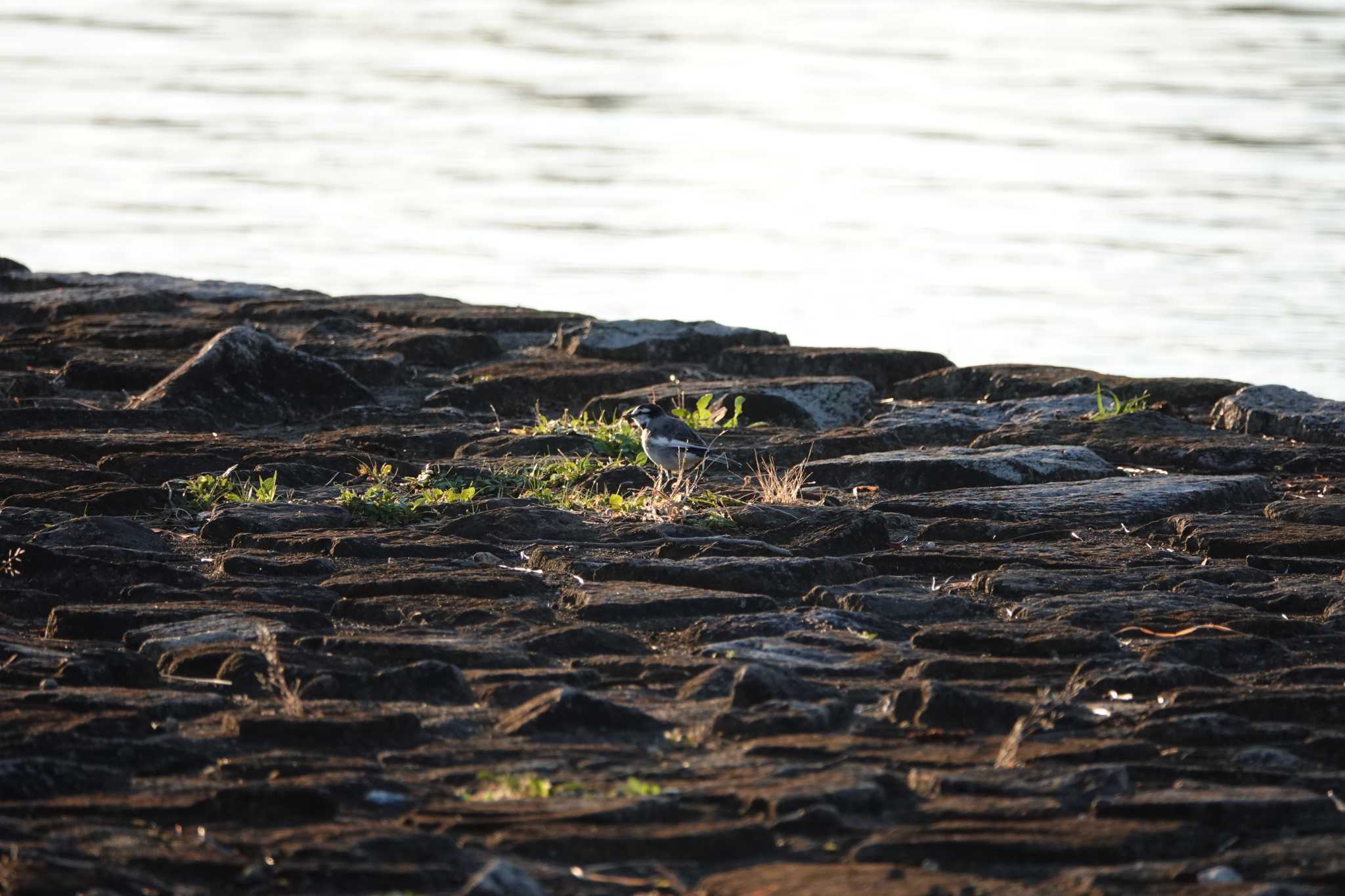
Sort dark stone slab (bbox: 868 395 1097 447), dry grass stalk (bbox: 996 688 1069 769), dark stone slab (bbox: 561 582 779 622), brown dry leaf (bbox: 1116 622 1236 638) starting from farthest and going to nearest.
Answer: dark stone slab (bbox: 868 395 1097 447) < dark stone slab (bbox: 561 582 779 622) < brown dry leaf (bbox: 1116 622 1236 638) < dry grass stalk (bbox: 996 688 1069 769)

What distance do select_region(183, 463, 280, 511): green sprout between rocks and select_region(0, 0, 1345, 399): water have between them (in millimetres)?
6902

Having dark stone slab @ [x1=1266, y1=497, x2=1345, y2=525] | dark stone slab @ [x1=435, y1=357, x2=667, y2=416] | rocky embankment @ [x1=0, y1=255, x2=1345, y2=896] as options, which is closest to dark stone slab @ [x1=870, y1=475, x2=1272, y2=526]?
rocky embankment @ [x1=0, y1=255, x2=1345, y2=896]

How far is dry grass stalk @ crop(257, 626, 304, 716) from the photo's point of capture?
3531 mm

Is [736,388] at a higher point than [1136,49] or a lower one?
lower

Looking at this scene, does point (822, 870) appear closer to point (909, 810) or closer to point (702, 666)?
point (909, 810)

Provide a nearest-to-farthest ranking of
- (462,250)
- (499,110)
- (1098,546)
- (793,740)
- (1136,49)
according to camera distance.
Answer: (793,740) → (1098,546) → (462,250) → (499,110) → (1136,49)

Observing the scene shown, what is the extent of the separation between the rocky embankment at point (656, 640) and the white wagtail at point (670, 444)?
11 centimetres

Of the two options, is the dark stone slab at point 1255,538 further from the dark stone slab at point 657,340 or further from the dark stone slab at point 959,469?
the dark stone slab at point 657,340

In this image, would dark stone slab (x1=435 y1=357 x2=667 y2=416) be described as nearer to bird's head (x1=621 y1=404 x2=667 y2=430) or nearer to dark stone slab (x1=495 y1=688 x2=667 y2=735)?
bird's head (x1=621 y1=404 x2=667 y2=430)

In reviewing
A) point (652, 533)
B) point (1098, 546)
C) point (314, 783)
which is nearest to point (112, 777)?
point (314, 783)

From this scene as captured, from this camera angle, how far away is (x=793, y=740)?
11.2 ft

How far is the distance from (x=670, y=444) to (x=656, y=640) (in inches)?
58.8

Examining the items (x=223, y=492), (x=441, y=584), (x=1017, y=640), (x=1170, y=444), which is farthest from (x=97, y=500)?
(x=1170, y=444)

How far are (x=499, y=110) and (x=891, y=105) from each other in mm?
5082
